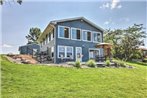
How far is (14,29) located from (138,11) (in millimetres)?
11218

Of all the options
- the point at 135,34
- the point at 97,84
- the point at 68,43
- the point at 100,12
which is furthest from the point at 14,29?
the point at 135,34

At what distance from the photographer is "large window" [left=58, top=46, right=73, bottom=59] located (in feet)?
71.1

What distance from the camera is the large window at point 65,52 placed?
21.7 metres

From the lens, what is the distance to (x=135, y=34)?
36.0m

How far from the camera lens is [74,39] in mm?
22984

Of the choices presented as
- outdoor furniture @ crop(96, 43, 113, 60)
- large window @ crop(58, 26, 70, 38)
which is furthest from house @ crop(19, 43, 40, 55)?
outdoor furniture @ crop(96, 43, 113, 60)

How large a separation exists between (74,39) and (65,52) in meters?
1.92

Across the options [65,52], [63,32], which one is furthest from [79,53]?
[63,32]

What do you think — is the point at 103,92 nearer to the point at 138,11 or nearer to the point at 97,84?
the point at 97,84

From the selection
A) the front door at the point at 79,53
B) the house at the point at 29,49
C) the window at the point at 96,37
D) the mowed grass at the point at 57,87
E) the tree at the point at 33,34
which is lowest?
the mowed grass at the point at 57,87

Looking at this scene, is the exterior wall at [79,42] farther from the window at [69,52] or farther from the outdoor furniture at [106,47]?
the outdoor furniture at [106,47]

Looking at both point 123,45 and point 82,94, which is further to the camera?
point 123,45

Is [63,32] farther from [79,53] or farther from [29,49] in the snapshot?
[29,49]

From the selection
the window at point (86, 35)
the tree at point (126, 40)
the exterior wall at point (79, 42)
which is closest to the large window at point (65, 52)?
the exterior wall at point (79, 42)
